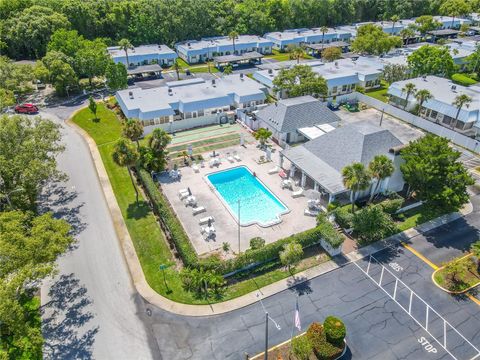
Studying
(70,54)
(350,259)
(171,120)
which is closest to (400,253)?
(350,259)

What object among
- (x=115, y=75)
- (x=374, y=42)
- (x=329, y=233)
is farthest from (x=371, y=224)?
(x=374, y=42)

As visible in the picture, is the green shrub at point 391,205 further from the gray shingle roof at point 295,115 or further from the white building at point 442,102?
the white building at point 442,102

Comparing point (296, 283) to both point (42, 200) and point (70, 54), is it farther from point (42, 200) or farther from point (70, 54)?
point (70, 54)

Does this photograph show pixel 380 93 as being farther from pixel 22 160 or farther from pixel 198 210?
pixel 22 160

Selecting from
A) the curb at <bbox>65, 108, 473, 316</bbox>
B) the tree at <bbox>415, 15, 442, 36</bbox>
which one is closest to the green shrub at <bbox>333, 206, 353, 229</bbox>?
the curb at <bbox>65, 108, 473, 316</bbox>

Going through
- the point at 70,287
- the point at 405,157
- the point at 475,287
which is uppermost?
the point at 405,157

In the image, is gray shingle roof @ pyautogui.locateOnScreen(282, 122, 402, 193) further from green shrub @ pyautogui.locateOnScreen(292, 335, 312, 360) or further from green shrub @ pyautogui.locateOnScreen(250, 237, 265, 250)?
green shrub @ pyautogui.locateOnScreen(292, 335, 312, 360)

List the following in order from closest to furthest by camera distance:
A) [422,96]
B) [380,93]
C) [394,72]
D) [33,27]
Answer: [422,96]
[394,72]
[380,93]
[33,27]
